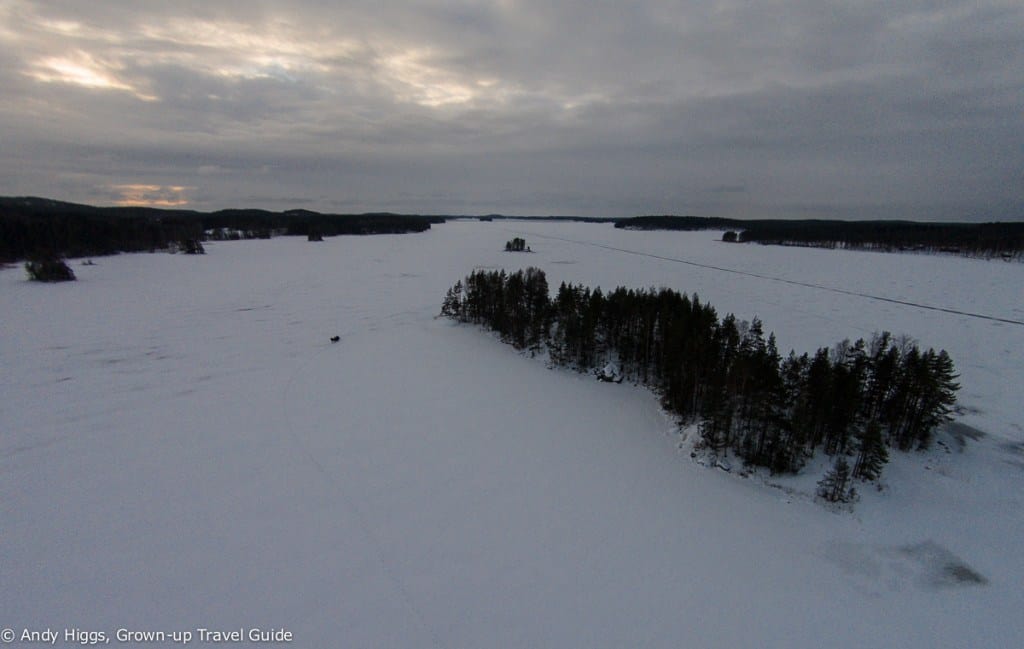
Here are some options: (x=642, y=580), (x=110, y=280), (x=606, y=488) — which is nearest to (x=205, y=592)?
(x=642, y=580)

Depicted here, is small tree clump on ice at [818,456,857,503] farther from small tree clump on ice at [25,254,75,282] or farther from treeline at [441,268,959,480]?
small tree clump on ice at [25,254,75,282]

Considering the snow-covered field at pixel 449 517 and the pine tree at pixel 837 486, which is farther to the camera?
the pine tree at pixel 837 486

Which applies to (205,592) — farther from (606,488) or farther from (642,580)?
(606,488)

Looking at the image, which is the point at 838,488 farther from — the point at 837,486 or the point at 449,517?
the point at 449,517

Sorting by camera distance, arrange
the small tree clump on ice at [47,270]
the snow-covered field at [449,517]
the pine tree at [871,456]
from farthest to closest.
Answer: the small tree clump on ice at [47,270], the pine tree at [871,456], the snow-covered field at [449,517]

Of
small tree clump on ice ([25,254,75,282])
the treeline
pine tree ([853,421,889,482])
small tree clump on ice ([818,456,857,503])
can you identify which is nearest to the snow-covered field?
small tree clump on ice ([818,456,857,503])

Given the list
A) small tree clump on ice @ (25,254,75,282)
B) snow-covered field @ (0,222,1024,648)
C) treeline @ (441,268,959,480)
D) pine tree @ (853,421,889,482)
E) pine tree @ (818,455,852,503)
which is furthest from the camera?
small tree clump on ice @ (25,254,75,282)

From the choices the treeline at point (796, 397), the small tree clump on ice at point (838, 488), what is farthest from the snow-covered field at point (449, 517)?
the treeline at point (796, 397)

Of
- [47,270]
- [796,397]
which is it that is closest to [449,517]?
[796,397]

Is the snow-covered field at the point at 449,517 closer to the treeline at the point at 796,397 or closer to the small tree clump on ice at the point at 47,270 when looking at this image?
the treeline at the point at 796,397
